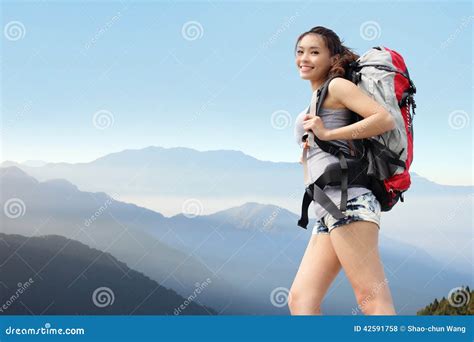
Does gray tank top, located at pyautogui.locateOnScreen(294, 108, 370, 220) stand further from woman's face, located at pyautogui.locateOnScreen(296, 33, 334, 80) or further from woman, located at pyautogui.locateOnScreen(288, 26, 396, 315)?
woman's face, located at pyautogui.locateOnScreen(296, 33, 334, 80)

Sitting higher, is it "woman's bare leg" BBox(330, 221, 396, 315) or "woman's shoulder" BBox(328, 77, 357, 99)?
"woman's shoulder" BBox(328, 77, 357, 99)

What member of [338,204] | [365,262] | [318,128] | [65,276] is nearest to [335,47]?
[318,128]

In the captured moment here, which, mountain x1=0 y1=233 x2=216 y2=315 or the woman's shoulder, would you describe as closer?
the woman's shoulder

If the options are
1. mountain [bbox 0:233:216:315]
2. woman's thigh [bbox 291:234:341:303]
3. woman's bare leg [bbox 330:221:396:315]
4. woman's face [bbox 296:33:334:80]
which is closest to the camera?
woman's bare leg [bbox 330:221:396:315]

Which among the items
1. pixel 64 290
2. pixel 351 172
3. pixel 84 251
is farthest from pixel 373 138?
pixel 84 251

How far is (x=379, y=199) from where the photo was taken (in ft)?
10.6

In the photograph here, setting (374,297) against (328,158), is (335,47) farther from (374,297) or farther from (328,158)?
(374,297)

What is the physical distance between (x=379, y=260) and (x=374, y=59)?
99 centimetres

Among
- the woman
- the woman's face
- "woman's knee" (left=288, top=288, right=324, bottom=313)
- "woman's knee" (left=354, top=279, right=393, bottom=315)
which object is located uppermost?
the woman's face

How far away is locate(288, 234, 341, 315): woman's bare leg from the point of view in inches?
128

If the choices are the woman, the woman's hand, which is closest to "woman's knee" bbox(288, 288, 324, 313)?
the woman

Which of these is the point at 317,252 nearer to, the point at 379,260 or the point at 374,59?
the point at 379,260

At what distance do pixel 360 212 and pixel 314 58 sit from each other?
0.84 metres

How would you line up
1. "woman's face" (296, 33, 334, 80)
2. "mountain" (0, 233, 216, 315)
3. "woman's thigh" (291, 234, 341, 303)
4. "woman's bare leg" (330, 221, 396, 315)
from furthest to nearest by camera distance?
"mountain" (0, 233, 216, 315) → "woman's face" (296, 33, 334, 80) → "woman's thigh" (291, 234, 341, 303) → "woman's bare leg" (330, 221, 396, 315)
